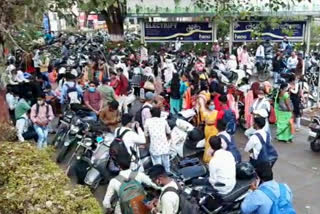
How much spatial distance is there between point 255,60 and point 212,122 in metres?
10.7

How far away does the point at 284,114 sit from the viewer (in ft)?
32.3

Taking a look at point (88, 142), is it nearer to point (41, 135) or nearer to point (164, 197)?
point (41, 135)

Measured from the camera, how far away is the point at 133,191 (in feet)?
17.9

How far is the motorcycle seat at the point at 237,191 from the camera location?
235 inches

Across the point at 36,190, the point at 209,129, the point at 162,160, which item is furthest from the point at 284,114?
the point at 36,190

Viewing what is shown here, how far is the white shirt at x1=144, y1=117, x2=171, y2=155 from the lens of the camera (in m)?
Answer: 7.32

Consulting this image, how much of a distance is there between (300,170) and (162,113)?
283cm

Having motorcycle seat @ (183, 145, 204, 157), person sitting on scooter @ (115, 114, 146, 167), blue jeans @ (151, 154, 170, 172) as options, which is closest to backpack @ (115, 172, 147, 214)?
person sitting on scooter @ (115, 114, 146, 167)

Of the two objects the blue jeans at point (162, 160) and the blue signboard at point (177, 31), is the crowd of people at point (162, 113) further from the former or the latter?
the blue signboard at point (177, 31)

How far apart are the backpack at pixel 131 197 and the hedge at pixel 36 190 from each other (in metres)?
0.82

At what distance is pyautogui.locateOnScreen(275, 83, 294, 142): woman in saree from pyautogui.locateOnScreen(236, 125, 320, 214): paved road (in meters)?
0.20

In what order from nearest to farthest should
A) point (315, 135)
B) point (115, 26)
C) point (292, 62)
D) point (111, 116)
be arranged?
point (111, 116)
point (315, 135)
point (292, 62)
point (115, 26)

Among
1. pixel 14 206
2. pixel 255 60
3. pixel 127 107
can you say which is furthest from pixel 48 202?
pixel 255 60

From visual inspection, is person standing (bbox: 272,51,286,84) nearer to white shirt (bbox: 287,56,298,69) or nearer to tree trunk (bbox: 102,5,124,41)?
white shirt (bbox: 287,56,298,69)
